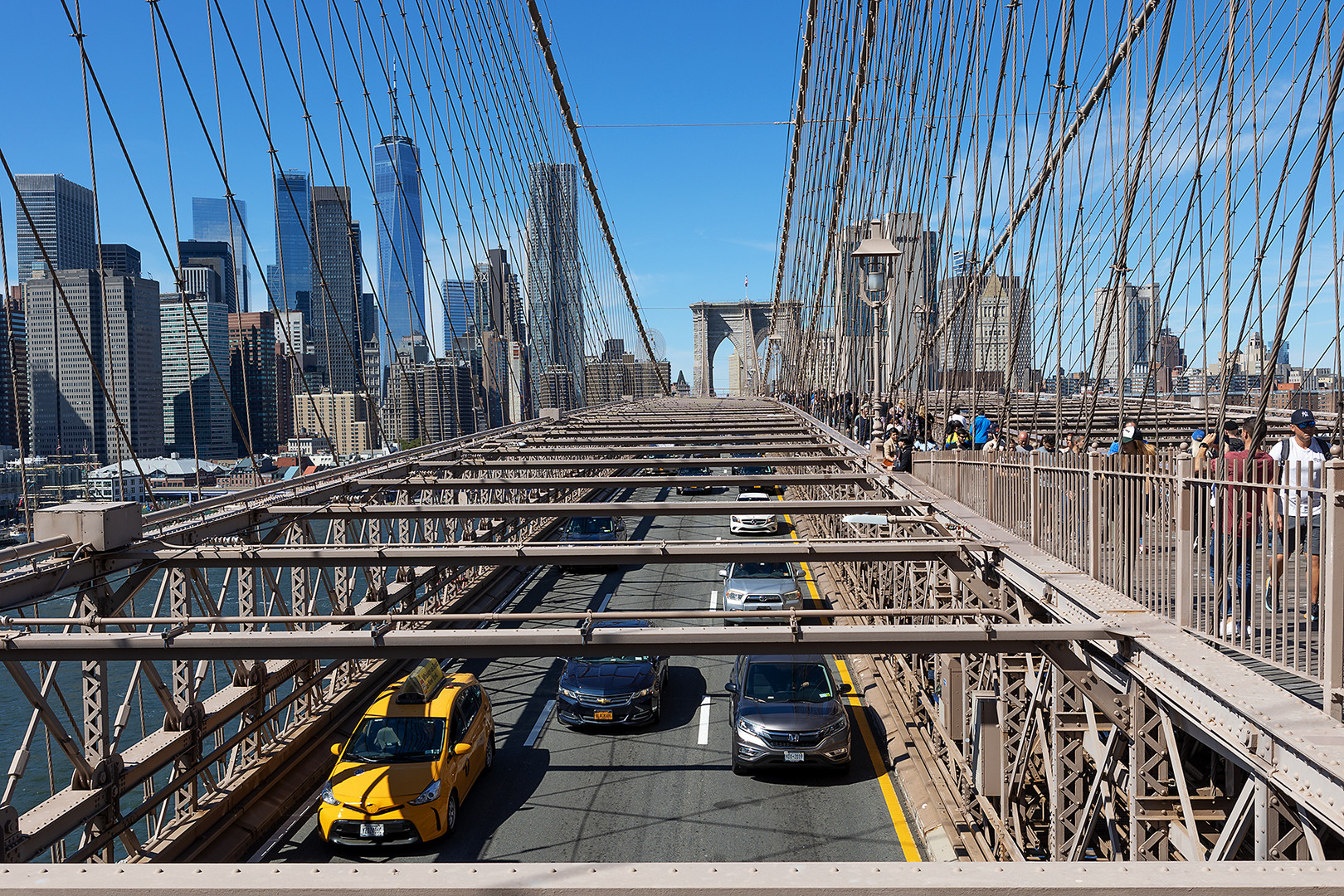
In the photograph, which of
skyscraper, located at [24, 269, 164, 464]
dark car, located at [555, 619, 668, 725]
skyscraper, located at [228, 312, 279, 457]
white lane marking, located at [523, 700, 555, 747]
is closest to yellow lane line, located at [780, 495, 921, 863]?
dark car, located at [555, 619, 668, 725]

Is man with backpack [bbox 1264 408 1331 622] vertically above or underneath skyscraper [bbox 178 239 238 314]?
underneath

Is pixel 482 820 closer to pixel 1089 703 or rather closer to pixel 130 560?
pixel 130 560

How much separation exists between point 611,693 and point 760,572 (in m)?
7.99

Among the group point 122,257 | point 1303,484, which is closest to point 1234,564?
point 1303,484

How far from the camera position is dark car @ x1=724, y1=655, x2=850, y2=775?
1405 centimetres

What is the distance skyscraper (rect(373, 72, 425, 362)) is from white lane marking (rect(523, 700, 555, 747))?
29.6ft

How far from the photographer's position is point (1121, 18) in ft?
49.2

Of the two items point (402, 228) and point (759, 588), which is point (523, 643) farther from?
point (402, 228)

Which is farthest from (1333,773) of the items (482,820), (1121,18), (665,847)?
(1121,18)

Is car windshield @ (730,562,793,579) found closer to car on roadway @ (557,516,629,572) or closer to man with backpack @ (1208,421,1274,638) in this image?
car on roadway @ (557,516,629,572)

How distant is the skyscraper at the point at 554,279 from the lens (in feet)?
154

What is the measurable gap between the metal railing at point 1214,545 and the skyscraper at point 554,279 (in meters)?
35.7

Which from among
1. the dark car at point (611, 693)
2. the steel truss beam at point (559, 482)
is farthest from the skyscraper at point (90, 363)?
the dark car at point (611, 693)

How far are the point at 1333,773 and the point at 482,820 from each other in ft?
37.5
